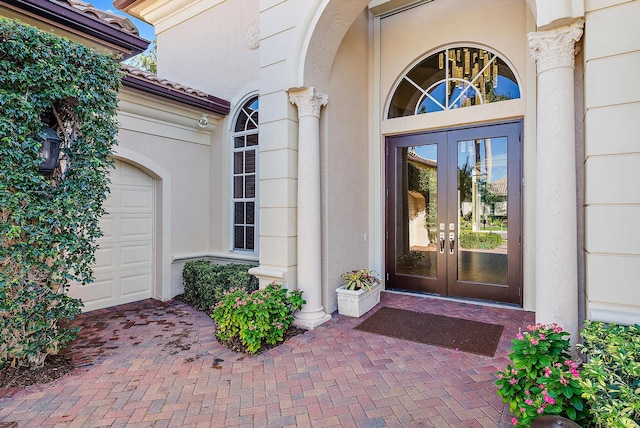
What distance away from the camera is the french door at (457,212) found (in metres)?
5.01

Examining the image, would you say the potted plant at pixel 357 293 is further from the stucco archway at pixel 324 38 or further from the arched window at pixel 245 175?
the stucco archway at pixel 324 38

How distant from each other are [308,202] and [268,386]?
2.25 m

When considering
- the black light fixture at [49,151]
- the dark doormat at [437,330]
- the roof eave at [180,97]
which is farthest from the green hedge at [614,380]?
the roof eave at [180,97]

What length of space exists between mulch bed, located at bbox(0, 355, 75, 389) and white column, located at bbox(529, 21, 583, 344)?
15.0 ft

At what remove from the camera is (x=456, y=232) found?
213 inches

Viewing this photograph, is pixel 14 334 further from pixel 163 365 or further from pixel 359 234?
pixel 359 234

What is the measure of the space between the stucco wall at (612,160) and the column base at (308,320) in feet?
9.47

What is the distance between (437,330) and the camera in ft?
13.8

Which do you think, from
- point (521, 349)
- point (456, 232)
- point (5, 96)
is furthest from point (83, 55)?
point (456, 232)

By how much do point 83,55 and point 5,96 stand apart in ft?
2.63

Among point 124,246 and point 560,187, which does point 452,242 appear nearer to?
point 560,187

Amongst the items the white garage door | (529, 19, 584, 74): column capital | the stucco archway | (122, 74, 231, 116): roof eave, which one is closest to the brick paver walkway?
the white garage door

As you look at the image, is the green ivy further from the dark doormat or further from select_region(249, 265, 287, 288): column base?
the dark doormat

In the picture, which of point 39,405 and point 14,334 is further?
point 14,334
